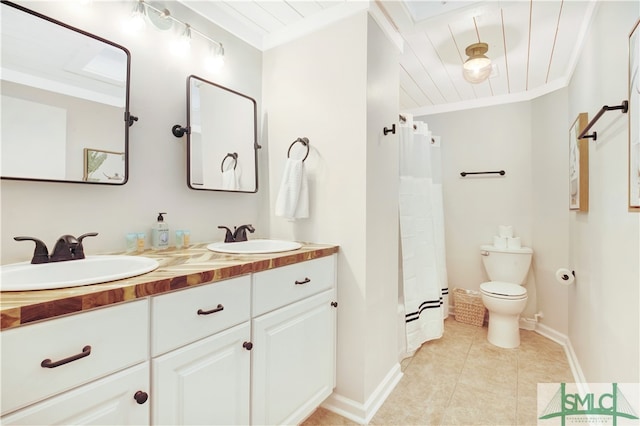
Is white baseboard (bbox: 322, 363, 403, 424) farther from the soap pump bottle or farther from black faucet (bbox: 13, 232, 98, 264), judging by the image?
black faucet (bbox: 13, 232, 98, 264)

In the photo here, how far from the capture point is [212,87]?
5.53 feet

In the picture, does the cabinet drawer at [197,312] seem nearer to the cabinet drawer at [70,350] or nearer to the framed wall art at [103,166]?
the cabinet drawer at [70,350]

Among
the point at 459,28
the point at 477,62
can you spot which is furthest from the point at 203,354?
the point at 477,62

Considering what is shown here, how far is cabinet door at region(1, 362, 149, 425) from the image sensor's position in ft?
2.22

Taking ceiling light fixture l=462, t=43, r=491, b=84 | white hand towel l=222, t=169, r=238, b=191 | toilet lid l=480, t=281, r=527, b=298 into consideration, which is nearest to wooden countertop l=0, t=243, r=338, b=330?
white hand towel l=222, t=169, r=238, b=191

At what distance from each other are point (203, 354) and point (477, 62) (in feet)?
7.42

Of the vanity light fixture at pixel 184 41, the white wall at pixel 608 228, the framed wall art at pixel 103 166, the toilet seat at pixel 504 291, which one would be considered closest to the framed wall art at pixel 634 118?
the white wall at pixel 608 228

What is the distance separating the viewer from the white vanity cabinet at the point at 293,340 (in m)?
1.23

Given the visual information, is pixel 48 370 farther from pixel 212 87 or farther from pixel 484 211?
pixel 484 211

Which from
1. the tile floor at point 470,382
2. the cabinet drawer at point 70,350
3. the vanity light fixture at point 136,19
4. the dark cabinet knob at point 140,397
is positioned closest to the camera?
the cabinet drawer at point 70,350

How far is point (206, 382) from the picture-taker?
40.6 inches

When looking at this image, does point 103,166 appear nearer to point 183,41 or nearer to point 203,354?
point 183,41

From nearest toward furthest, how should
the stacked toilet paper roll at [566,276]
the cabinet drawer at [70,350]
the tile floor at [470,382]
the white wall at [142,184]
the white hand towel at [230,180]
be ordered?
the cabinet drawer at [70,350] < the white wall at [142,184] < the tile floor at [470,382] < the white hand towel at [230,180] < the stacked toilet paper roll at [566,276]

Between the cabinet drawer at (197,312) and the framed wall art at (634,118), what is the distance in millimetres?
1406
